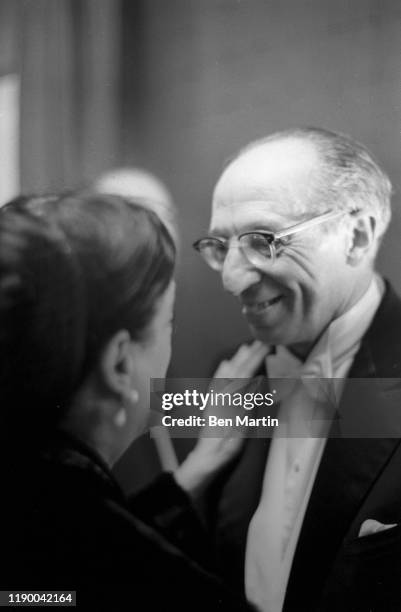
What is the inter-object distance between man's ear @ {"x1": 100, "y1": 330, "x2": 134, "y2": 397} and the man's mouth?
32 centimetres

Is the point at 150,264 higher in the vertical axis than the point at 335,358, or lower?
higher

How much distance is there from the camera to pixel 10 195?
1755mm

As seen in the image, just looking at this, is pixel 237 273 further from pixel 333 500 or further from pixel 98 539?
pixel 98 539

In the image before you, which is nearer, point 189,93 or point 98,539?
point 98,539

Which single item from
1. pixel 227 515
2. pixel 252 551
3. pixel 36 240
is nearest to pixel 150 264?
pixel 36 240

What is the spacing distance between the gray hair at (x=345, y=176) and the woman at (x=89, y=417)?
1.46ft

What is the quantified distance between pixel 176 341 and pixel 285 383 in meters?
0.32

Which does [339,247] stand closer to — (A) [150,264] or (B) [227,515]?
(A) [150,264]

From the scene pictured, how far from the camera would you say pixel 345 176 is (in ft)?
5.44

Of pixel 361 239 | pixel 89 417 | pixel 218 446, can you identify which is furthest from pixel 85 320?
pixel 361 239

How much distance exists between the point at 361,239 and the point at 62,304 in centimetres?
81

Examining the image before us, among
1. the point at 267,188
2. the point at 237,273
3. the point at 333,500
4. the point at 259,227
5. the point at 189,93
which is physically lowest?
the point at 333,500

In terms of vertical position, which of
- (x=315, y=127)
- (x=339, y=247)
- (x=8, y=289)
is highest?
(x=315, y=127)

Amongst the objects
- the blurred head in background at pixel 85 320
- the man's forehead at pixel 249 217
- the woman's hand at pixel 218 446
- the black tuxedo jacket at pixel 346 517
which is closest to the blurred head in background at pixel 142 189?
the blurred head in background at pixel 85 320
